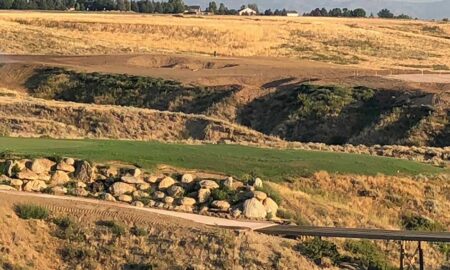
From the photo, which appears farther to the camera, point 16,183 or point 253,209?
point 16,183

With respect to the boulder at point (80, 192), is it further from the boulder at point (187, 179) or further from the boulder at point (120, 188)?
the boulder at point (187, 179)

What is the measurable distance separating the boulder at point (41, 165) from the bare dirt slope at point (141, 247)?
326cm

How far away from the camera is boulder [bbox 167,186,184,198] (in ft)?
58.5

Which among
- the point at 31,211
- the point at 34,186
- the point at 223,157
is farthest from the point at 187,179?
the point at 31,211

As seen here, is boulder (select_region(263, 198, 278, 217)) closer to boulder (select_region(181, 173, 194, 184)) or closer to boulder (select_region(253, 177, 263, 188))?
boulder (select_region(253, 177, 263, 188))

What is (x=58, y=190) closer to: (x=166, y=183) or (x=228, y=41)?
(x=166, y=183)

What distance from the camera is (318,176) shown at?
2059cm

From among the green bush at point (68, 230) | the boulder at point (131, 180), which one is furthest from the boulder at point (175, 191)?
the green bush at point (68, 230)

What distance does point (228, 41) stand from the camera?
285ft

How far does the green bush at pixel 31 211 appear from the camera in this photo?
15.1 metres

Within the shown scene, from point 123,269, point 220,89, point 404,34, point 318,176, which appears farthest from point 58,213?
point 404,34

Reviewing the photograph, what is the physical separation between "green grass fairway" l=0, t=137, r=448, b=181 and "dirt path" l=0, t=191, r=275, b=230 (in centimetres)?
293

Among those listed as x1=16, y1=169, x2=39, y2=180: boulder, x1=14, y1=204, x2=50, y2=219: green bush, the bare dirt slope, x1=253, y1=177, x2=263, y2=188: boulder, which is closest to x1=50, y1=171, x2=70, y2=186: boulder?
x1=16, y1=169, x2=39, y2=180: boulder

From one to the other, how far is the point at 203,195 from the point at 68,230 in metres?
3.64
